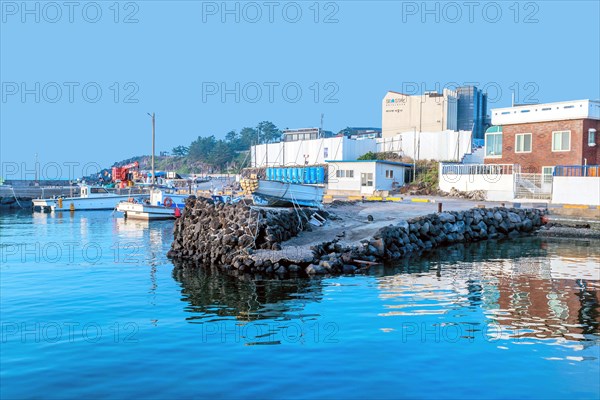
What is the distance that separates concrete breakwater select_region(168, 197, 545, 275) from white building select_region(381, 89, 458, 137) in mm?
45688

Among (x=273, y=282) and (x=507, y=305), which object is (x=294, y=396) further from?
(x=273, y=282)

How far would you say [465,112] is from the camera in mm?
80188

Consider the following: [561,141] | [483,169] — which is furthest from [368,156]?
[561,141]

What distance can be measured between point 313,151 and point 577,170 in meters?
37.8

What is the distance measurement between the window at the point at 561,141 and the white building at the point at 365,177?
49.9ft

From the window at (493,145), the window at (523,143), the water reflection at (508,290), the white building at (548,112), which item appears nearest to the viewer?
the water reflection at (508,290)

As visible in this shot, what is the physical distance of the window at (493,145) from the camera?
154 feet

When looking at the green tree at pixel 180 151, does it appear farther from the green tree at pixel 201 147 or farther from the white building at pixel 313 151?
the white building at pixel 313 151

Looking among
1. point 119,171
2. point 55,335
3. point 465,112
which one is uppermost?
point 465,112

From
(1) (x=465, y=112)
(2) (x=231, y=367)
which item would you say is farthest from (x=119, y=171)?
(2) (x=231, y=367)

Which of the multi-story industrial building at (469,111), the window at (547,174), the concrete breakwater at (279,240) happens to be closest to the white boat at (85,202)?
the concrete breakwater at (279,240)

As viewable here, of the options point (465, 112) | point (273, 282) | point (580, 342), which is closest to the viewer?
point (580, 342)

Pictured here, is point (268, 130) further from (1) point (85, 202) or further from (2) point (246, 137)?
(1) point (85, 202)

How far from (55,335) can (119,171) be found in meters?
73.2
